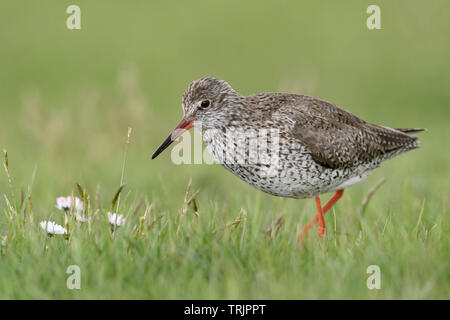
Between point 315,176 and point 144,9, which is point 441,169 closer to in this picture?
point 315,176

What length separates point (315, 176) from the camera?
17.8 ft

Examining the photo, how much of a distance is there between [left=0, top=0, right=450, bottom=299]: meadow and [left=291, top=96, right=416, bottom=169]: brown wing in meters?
0.65

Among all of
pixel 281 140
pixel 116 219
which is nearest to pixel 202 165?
pixel 281 140

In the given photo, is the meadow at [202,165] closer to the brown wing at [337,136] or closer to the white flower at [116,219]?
the white flower at [116,219]

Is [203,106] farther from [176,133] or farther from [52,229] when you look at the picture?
[52,229]

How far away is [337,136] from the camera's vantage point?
588 centimetres

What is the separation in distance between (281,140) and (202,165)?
5.16 m

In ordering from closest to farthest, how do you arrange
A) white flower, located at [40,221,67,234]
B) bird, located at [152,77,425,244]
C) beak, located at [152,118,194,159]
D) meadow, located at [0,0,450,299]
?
meadow, located at [0,0,450,299]
white flower, located at [40,221,67,234]
bird, located at [152,77,425,244]
beak, located at [152,118,194,159]

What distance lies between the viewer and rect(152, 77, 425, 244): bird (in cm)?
527

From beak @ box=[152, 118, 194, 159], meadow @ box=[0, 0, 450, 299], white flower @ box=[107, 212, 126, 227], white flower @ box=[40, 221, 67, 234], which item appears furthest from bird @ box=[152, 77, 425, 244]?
white flower @ box=[40, 221, 67, 234]

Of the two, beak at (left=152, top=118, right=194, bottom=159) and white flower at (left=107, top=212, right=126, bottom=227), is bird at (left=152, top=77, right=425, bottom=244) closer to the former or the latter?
beak at (left=152, top=118, right=194, bottom=159)

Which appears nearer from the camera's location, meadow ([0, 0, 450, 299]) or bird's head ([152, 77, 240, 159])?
meadow ([0, 0, 450, 299])

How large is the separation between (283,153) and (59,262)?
212 cm
